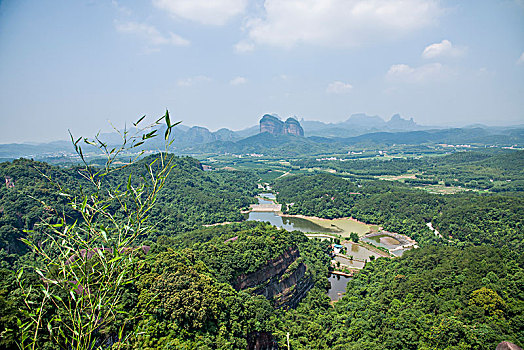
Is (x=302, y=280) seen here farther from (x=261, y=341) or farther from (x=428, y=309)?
(x=428, y=309)

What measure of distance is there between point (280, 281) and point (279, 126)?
17955 cm

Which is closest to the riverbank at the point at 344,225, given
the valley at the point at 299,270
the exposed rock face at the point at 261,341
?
the valley at the point at 299,270

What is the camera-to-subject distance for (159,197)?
50.4 meters

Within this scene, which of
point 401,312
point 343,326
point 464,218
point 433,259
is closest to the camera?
point 401,312

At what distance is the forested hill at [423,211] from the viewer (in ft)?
109

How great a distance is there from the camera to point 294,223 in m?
45.0

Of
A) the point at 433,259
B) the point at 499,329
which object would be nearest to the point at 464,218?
the point at 433,259

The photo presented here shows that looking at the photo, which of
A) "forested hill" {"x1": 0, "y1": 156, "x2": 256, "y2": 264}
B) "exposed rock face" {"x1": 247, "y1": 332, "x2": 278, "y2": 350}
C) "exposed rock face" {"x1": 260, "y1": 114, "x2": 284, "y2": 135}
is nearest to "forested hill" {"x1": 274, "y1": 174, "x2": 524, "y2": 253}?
"forested hill" {"x1": 0, "y1": 156, "x2": 256, "y2": 264}

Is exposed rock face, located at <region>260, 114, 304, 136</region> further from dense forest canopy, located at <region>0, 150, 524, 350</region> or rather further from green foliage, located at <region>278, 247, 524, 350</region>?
green foliage, located at <region>278, 247, 524, 350</region>

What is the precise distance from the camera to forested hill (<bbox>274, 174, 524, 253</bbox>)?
109 feet

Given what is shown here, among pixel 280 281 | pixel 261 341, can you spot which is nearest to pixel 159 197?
pixel 280 281

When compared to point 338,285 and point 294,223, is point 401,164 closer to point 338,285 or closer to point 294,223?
point 294,223

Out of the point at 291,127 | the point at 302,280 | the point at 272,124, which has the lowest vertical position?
the point at 302,280

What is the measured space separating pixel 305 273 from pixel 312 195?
3151cm
